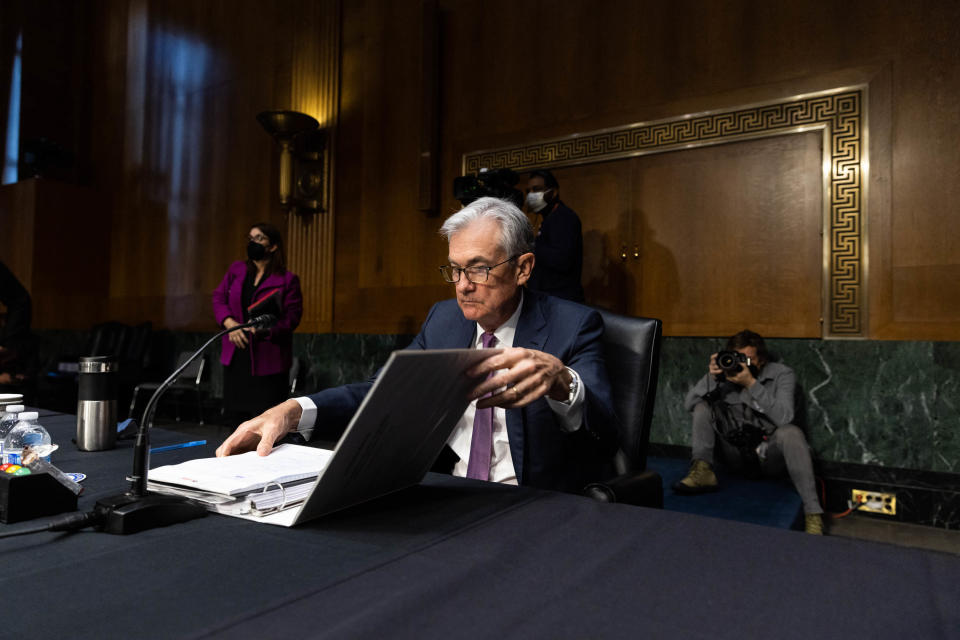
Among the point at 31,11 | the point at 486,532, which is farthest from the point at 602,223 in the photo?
the point at 31,11

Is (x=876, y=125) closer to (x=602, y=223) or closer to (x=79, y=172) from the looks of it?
(x=602, y=223)

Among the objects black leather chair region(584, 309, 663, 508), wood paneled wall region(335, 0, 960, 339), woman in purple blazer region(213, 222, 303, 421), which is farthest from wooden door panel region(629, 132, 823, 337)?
black leather chair region(584, 309, 663, 508)

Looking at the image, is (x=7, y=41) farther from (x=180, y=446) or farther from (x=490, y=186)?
(x=180, y=446)

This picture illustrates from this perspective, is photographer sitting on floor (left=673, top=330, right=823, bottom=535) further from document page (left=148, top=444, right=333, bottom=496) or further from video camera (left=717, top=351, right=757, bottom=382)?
document page (left=148, top=444, right=333, bottom=496)

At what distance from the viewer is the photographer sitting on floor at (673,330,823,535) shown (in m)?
2.87

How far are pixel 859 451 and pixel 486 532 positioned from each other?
310 centimetres

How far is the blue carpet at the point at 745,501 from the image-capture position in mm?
2467

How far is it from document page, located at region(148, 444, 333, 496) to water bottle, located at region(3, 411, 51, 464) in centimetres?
41

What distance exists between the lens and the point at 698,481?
2.92 m

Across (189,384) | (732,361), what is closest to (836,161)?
(732,361)

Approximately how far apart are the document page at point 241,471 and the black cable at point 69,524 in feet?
0.45

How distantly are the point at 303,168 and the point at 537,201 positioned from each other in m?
2.69

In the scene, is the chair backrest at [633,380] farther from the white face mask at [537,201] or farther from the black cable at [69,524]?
the white face mask at [537,201]

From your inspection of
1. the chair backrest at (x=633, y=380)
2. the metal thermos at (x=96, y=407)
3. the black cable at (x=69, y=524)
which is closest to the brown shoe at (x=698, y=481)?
the chair backrest at (x=633, y=380)
